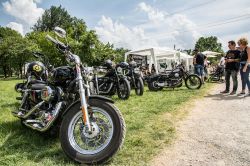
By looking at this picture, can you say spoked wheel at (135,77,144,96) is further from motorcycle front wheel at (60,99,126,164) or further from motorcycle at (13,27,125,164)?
motorcycle front wheel at (60,99,126,164)

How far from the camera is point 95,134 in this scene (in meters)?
3.07

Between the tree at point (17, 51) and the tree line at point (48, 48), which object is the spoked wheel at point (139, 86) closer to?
the tree line at point (48, 48)

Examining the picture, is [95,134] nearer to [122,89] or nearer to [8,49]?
[122,89]

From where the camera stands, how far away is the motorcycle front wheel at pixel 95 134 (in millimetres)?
2947

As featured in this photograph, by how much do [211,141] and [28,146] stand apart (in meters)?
2.63

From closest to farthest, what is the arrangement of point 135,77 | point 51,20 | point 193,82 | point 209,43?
1. point 135,77
2. point 193,82
3. point 51,20
4. point 209,43

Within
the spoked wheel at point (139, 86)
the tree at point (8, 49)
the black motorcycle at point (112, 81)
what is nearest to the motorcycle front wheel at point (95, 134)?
the black motorcycle at point (112, 81)

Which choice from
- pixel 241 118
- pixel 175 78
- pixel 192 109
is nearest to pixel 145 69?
pixel 175 78

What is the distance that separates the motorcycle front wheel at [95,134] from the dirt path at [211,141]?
561 millimetres

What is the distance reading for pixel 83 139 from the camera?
10.3ft

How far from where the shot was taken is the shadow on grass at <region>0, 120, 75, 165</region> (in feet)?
10.7

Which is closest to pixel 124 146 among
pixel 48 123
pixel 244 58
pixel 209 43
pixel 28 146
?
pixel 48 123

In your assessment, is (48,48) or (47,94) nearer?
(47,94)

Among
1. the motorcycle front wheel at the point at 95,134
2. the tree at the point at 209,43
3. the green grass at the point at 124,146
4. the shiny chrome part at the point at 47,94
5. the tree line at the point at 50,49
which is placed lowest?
the green grass at the point at 124,146
